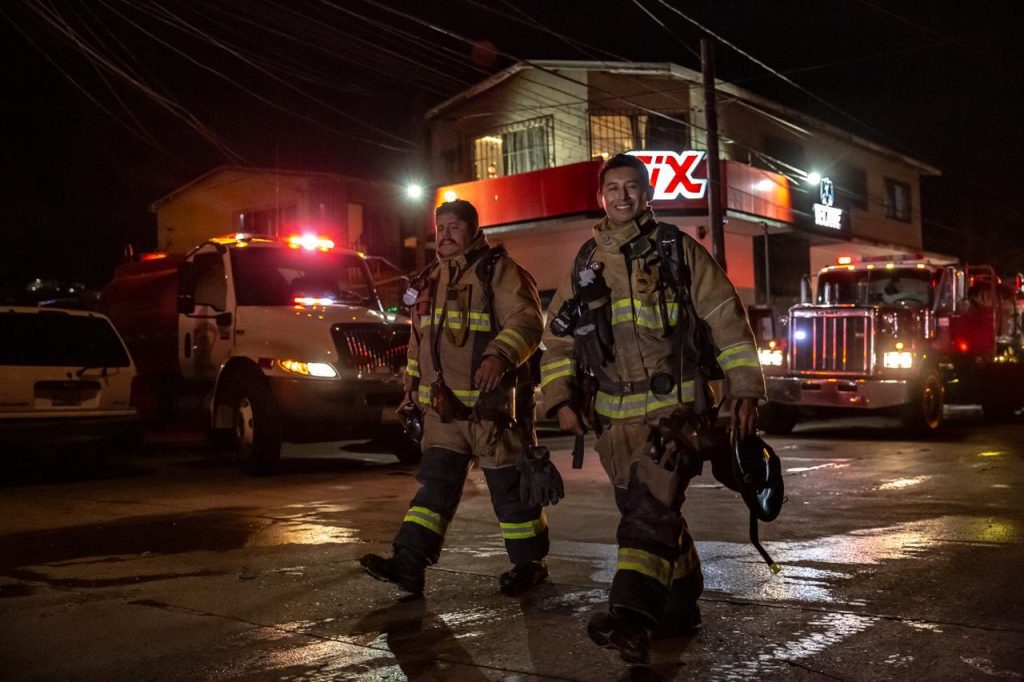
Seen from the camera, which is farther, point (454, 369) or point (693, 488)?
point (693, 488)

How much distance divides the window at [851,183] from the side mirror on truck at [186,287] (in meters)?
24.1

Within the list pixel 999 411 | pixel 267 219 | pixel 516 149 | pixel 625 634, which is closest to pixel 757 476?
pixel 625 634

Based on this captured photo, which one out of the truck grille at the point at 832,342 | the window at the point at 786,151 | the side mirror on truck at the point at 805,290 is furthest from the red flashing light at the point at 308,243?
the window at the point at 786,151

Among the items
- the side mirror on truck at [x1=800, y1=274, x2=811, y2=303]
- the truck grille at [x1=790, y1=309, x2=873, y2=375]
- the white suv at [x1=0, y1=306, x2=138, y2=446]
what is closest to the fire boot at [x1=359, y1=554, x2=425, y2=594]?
the white suv at [x1=0, y1=306, x2=138, y2=446]

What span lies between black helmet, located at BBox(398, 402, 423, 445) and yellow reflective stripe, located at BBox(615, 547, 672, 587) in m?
1.76

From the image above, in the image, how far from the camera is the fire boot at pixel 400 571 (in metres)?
5.29

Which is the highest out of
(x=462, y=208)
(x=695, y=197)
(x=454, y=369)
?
(x=695, y=197)

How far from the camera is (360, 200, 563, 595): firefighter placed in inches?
209

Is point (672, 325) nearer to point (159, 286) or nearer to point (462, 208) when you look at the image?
point (462, 208)

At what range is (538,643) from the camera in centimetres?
449

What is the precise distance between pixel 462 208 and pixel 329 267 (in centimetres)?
742

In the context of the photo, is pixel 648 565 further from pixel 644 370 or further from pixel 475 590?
pixel 475 590

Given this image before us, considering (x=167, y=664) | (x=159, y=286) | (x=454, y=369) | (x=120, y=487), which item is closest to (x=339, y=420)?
(x=120, y=487)

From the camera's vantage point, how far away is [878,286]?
643 inches
